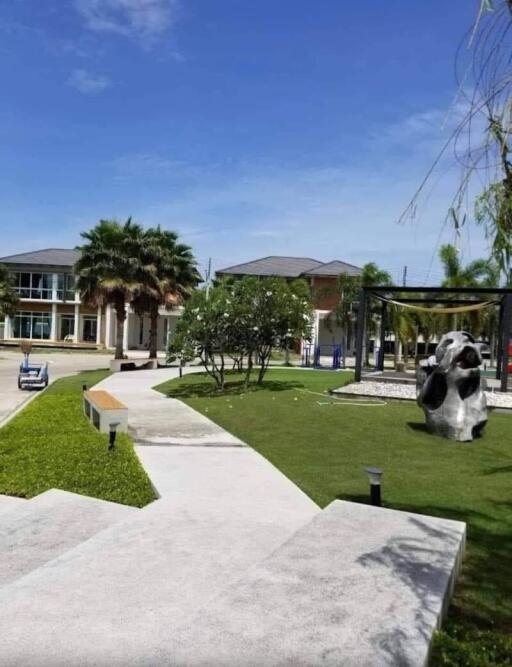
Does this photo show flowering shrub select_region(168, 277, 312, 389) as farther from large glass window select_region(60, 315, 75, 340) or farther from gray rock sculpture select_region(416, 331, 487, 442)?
large glass window select_region(60, 315, 75, 340)

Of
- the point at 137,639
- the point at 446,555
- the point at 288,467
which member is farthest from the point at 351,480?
the point at 137,639

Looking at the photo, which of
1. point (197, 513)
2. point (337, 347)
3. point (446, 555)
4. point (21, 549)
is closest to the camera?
point (446, 555)

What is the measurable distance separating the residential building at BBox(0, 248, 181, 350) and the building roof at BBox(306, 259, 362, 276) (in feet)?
43.1

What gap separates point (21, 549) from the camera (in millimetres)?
5430

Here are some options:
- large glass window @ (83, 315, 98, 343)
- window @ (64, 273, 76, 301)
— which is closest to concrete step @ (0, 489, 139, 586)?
window @ (64, 273, 76, 301)

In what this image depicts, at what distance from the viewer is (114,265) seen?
99.5 ft

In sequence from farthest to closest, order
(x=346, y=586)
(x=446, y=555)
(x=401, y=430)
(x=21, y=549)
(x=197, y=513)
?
(x=401, y=430), (x=197, y=513), (x=21, y=549), (x=446, y=555), (x=346, y=586)

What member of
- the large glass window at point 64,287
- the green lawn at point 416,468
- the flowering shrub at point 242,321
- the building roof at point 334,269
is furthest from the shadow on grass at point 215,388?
the large glass window at point 64,287

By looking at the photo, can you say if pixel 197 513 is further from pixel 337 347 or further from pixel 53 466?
pixel 337 347

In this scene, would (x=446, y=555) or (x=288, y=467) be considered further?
(x=288, y=467)

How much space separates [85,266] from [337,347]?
14.1 meters

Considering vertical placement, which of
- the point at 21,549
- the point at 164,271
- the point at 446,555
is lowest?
the point at 21,549

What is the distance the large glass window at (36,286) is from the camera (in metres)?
54.2

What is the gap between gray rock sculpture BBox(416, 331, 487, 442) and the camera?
10859mm
